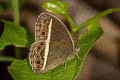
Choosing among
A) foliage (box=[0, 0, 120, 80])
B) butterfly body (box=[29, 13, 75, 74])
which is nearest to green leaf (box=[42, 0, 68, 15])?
foliage (box=[0, 0, 120, 80])

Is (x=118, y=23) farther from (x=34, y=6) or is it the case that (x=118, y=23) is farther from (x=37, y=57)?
(x=37, y=57)

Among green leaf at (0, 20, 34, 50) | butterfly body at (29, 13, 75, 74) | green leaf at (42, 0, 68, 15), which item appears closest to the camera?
butterfly body at (29, 13, 75, 74)

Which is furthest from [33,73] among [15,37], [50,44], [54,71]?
[15,37]

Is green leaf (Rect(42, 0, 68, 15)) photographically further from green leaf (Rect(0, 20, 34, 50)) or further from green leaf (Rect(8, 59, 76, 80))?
green leaf (Rect(8, 59, 76, 80))

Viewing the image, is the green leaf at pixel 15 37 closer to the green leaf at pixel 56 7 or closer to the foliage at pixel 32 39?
the foliage at pixel 32 39

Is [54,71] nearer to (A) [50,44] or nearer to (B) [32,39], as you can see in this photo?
(A) [50,44]

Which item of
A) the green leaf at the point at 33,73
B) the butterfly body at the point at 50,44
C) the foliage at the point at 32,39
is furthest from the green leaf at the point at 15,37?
the green leaf at the point at 33,73

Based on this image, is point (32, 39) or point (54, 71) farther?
point (32, 39)
